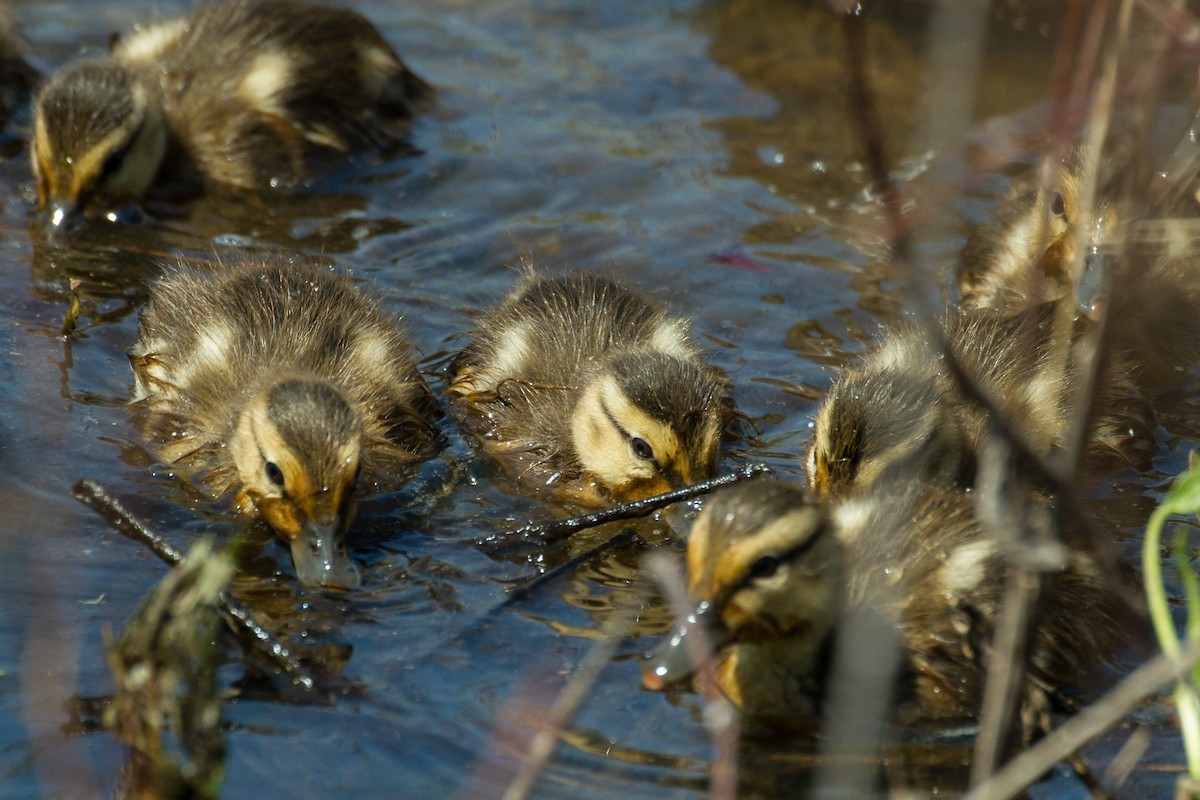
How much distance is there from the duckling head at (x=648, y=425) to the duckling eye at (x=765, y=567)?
104cm

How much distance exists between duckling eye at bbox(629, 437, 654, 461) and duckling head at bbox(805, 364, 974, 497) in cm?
47

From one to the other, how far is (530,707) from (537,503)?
120 cm

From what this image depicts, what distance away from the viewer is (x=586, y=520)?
428 centimetres

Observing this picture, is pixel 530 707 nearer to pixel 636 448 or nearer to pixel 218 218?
pixel 636 448

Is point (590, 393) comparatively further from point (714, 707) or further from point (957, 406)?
point (714, 707)

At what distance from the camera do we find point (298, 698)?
132 inches

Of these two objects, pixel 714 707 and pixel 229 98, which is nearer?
pixel 714 707

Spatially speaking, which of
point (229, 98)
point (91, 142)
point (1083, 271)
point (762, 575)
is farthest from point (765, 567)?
point (229, 98)

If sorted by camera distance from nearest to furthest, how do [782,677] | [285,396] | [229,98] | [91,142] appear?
[782,677] → [285,396] → [91,142] → [229,98]

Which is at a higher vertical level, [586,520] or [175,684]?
[586,520]

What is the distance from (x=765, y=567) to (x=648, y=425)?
3.55 ft

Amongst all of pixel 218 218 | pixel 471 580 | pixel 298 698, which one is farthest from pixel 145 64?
pixel 298 698

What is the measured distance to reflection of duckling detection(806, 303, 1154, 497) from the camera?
164 inches

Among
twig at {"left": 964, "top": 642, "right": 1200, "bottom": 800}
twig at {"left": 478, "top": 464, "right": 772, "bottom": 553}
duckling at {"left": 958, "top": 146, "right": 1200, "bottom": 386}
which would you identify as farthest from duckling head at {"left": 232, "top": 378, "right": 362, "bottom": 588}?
duckling at {"left": 958, "top": 146, "right": 1200, "bottom": 386}
